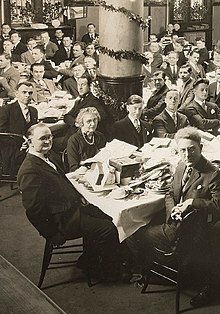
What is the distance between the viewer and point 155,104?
6.28 m

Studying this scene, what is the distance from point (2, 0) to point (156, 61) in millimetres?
3777

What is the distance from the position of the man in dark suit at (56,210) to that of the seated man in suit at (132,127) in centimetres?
96

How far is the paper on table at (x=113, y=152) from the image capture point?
13.8 feet

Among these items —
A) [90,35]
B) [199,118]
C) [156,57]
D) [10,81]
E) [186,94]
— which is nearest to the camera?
[199,118]

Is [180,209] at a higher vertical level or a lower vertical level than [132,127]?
lower

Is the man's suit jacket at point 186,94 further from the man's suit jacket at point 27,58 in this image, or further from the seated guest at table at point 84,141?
the man's suit jacket at point 27,58

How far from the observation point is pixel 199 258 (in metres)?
3.75

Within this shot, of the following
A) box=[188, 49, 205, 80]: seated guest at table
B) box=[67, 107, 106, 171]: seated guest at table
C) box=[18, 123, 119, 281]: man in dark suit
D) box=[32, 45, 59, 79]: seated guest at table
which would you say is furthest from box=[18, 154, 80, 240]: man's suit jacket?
box=[188, 49, 205, 80]: seated guest at table

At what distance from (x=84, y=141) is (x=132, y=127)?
1.80 ft

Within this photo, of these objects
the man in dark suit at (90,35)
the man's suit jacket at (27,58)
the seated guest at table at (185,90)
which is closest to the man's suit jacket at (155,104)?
the seated guest at table at (185,90)

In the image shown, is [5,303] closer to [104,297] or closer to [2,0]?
[104,297]

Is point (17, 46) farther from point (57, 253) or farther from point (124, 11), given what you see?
point (57, 253)

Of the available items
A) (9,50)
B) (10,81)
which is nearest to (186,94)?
(10,81)

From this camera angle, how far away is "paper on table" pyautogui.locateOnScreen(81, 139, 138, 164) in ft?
13.8
